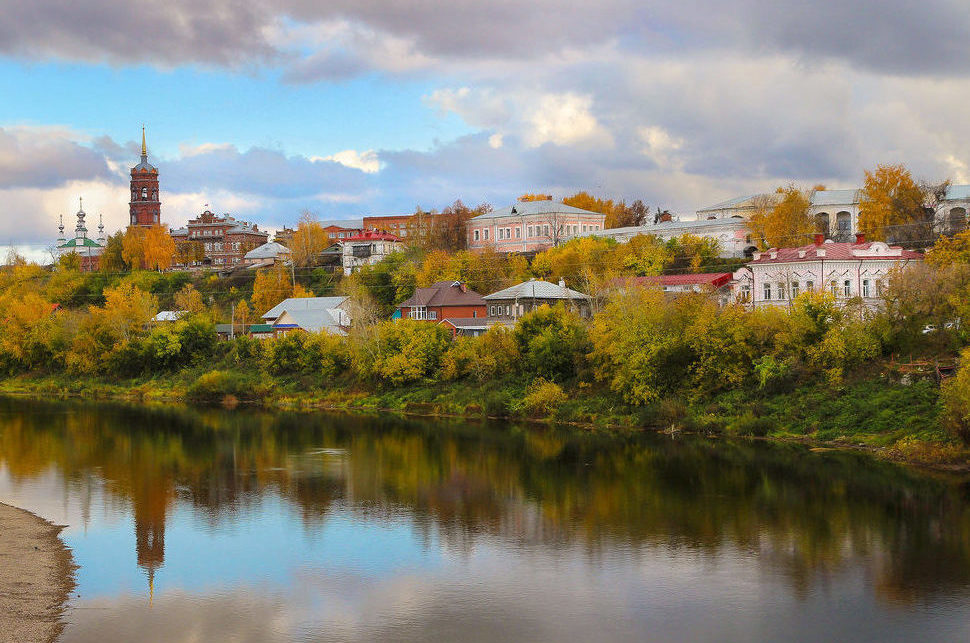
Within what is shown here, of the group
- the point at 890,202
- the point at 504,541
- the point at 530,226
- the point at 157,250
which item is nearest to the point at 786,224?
the point at 890,202

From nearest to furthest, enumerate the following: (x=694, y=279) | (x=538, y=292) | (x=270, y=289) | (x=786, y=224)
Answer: (x=694, y=279) → (x=538, y=292) → (x=786, y=224) → (x=270, y=289)

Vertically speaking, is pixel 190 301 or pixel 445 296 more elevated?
pixel 190 301

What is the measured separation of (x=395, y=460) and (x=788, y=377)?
15.8 m

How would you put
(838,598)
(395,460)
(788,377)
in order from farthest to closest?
(788,377) < (395,460) < (838,598)

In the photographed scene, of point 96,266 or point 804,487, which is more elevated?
point 96,266

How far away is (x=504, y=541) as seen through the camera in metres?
24.1

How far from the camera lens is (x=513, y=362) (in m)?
50.4

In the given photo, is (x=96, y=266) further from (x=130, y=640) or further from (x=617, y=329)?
(x=130, y=640)

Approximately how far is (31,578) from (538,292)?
142 feet

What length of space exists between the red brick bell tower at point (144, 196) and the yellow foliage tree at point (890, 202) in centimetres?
9902

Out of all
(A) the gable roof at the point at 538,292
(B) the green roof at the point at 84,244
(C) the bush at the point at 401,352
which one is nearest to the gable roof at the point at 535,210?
(A) the gable roof at the point at 538,292

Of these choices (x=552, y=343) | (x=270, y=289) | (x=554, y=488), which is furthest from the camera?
(x=270, y=289)

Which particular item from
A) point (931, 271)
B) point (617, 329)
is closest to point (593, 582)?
point (617, 329)

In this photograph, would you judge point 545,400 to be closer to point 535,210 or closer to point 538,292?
point 538,292
